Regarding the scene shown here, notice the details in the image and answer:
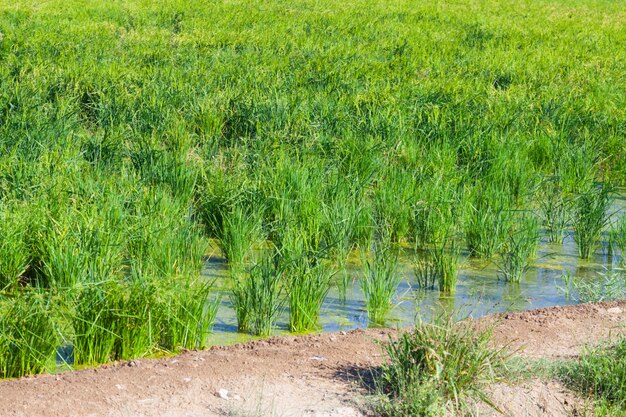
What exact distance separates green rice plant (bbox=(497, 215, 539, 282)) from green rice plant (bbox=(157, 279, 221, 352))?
2331 millimetres

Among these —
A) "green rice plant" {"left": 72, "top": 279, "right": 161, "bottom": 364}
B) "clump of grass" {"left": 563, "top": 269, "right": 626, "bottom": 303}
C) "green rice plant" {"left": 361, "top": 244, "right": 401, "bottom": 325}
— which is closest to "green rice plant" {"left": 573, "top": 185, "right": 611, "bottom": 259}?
"clump of grass" {"left": 563, "top": 269, "right": 626, "bottom": 303}

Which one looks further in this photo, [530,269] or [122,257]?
[530,269]

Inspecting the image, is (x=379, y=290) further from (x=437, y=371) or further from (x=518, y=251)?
(x=437, y=371)

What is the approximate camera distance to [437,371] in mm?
4266

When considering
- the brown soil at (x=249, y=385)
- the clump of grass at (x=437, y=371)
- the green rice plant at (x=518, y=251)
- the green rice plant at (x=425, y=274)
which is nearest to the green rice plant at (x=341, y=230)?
the green rice plant at (x=425, y=274)

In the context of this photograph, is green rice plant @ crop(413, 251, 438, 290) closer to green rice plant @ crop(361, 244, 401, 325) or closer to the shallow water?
the shallow water

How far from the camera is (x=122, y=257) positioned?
6.05 m

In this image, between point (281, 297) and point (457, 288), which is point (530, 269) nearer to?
point (457, 288)

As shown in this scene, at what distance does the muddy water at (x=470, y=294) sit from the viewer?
5875mm

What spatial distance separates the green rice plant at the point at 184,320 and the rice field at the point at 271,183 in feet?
0.04

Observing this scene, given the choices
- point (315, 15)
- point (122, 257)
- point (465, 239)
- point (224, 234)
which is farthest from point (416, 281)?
point (315, 15)

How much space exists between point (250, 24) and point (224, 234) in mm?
11773

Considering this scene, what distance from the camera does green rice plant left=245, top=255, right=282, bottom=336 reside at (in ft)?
17.9

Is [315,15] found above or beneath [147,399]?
above
